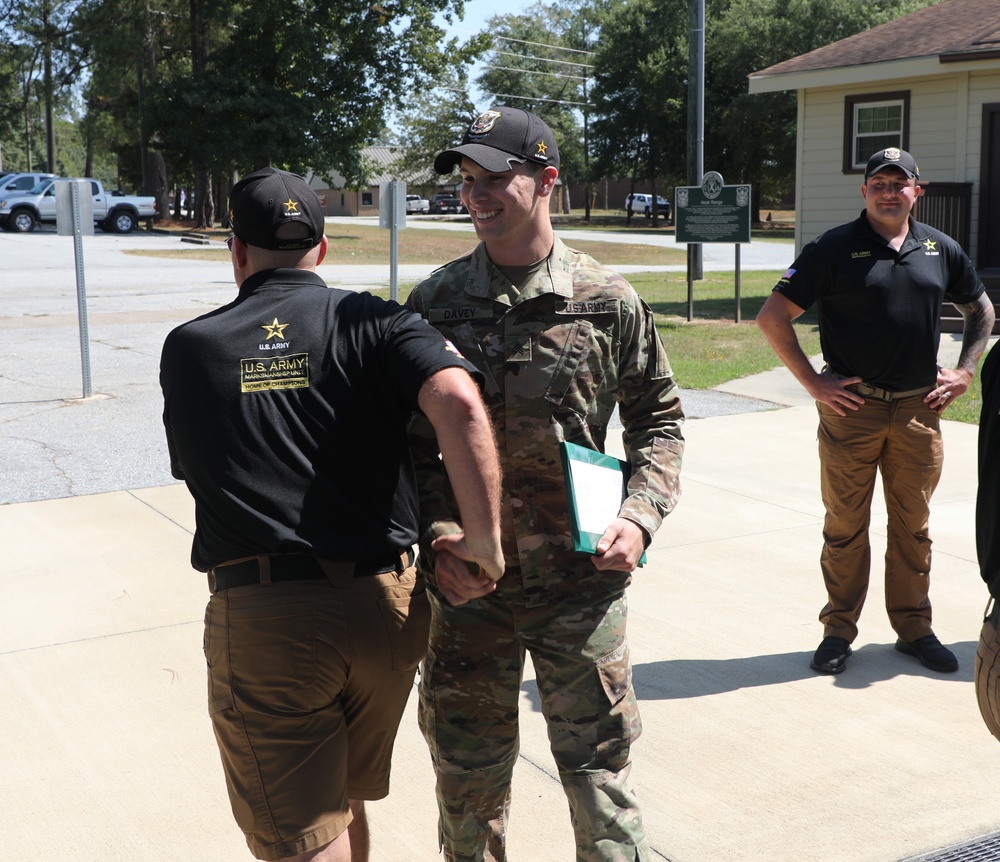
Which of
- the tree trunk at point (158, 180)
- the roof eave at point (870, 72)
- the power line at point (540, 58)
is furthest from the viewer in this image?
the power line at point (540, 58)

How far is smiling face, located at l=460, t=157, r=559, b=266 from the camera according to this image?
2525 mm

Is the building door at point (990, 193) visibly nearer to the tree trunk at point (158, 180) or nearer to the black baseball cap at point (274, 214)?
the black baseball cap at point (274, 214)

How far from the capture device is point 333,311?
229 cm

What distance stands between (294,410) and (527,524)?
0.66 meters

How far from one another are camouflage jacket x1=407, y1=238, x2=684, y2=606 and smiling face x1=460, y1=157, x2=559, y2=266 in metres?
0.05

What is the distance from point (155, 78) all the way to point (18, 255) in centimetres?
1762

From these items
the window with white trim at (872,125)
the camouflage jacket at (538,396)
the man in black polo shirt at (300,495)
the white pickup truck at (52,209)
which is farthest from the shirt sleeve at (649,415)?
the white pickup truck at (52,209)

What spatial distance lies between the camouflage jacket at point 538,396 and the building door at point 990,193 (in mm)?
14327

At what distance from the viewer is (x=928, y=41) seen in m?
16.4

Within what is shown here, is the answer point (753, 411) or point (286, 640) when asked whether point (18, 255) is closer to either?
point (753, 411)

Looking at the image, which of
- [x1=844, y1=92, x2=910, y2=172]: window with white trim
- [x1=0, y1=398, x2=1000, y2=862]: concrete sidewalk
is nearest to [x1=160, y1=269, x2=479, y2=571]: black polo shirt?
[x1=0, y1=398, x2=1000, y2=862]: concrete sidewalk

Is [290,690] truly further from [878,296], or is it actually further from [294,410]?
[878,296]

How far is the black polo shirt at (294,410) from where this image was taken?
7.21 ft

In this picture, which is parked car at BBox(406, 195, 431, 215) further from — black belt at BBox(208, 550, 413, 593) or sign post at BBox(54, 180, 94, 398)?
black belt at BBox(208, 550, 413, 593)
